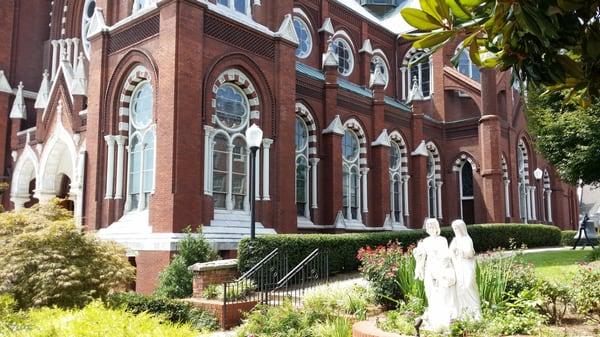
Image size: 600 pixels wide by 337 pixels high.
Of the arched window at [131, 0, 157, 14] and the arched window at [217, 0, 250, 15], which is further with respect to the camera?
the arched window at [217, 0, 250, 15]

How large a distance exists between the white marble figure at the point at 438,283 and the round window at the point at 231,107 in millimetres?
10412

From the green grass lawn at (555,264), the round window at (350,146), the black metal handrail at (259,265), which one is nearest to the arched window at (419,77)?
the round window at (350,146)

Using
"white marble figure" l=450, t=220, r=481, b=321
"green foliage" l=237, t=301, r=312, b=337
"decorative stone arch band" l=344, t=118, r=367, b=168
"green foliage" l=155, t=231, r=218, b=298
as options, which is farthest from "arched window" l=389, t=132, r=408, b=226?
"white marble figure" l=450, t=220, r=481, b=321

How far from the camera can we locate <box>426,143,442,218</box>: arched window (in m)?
30.2

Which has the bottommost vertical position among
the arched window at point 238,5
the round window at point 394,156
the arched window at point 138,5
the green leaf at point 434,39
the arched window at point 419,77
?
the green leaf at point 434,39

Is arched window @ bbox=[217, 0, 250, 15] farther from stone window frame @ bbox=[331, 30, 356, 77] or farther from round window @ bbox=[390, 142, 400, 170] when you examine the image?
round window @ bbox=[390, 142, 400, 170]

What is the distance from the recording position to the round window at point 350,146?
2433 centimetres

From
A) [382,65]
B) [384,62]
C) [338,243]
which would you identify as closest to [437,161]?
[382,65]

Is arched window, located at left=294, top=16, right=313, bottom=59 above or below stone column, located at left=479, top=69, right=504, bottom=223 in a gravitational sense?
above

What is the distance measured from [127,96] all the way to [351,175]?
35.4 ft

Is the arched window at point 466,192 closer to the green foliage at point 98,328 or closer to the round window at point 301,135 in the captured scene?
the round window at point 301,135

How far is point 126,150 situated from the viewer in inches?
682

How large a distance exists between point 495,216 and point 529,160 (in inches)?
297

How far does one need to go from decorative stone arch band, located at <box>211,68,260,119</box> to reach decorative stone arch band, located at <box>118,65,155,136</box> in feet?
7.67
